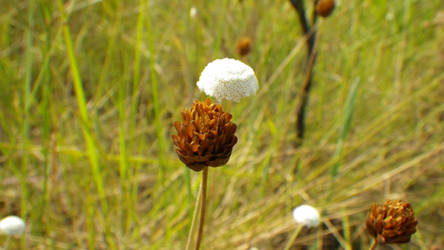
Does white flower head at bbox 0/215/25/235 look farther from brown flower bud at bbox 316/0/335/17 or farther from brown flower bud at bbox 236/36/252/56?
brown flower bud at bbox 316/0/335/17

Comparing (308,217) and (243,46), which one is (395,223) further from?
(243,46)

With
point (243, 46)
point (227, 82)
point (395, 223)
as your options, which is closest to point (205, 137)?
point (227, 82)

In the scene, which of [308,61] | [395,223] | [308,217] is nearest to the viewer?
[395,223]

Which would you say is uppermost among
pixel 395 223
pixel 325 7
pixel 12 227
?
pixel 325 7

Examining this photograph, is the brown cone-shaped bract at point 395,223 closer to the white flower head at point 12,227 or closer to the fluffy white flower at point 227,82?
the fluffy white flower at point 227,82

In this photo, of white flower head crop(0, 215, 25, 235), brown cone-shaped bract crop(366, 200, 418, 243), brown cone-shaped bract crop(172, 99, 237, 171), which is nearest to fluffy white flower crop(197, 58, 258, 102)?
brown cone-shaped bract crop(172, 99, 237, 171)

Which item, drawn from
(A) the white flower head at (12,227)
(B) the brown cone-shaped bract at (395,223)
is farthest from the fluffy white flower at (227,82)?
(A) the white flower head at (12,227)
